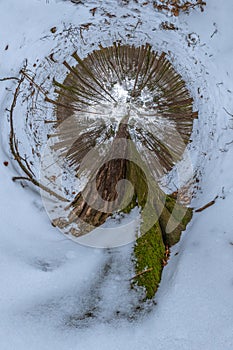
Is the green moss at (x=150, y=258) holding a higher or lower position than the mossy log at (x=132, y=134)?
lower

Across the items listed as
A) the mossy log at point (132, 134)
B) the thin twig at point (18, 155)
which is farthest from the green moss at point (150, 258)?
the thin twig at point (18, 155)

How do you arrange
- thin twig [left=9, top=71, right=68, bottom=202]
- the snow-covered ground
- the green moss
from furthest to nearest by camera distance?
thin twig [left=9, top=71, right=68, bottom=202], the green moss, the snow-covered ground

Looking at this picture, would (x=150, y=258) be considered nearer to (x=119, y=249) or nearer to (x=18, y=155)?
(x=119, y=249)

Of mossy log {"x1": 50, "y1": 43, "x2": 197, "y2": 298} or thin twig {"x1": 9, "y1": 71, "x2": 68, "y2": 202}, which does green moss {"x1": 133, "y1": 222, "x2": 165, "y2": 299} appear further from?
thin twig {"x1": 9, "y1": 71, "x2": 68, "y2": 202}

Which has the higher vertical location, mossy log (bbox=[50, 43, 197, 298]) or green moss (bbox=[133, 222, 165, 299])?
mossy log (bbox=[50, 43, 197, 298])

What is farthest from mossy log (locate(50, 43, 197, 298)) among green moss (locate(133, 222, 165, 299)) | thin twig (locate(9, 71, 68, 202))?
thin twig (locate(9, 71, 68, 202))

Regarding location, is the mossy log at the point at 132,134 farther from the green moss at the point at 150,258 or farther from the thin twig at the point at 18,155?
the thin twig at the point at 18,155

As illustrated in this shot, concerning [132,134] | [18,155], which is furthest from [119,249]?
[18,155]

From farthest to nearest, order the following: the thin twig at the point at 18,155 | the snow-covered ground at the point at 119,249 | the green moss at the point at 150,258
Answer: the thin twig at the point at 18,155 → the green moss at the point at 150,258 → the snow-covered ground at the point at 119,249
